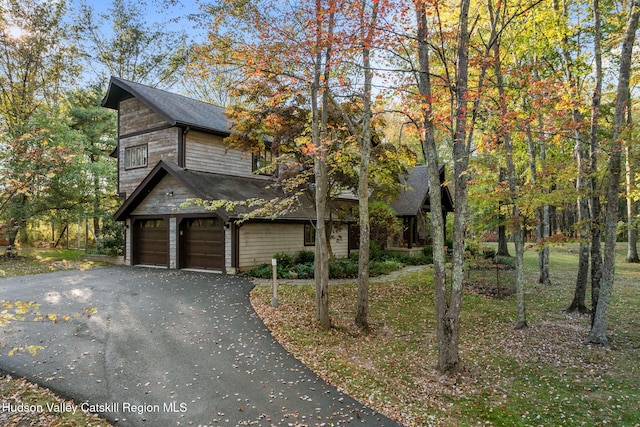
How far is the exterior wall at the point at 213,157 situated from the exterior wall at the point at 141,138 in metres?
0.63

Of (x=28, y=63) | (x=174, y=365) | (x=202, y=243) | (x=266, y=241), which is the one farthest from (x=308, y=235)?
(x=28, y=63)

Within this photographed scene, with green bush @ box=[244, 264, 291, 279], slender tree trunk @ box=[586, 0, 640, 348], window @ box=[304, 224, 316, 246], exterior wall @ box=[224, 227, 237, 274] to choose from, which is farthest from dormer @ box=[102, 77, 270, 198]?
slender tree trunk @ box=[586, 0, 640, 348]

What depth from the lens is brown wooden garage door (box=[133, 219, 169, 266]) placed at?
17000mm

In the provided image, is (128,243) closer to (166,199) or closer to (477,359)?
(166,199)

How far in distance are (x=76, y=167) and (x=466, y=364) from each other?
20.9 meters

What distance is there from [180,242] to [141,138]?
5.82m

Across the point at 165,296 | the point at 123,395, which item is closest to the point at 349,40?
the point at 123,395

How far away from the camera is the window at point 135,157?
18234 mm

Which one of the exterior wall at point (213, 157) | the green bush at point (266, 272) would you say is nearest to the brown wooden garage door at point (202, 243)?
the green bush at point (266, 272)

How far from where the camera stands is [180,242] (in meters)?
16.2

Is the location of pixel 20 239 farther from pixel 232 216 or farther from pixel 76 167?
pixel 232 216

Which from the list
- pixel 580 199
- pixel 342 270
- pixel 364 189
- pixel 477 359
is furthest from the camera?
pixel 342 270

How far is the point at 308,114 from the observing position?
1259cm

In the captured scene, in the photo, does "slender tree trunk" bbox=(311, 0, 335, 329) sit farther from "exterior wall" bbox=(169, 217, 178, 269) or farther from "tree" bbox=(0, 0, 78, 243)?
"tree" bbox=(0, 0, 78, 243)
